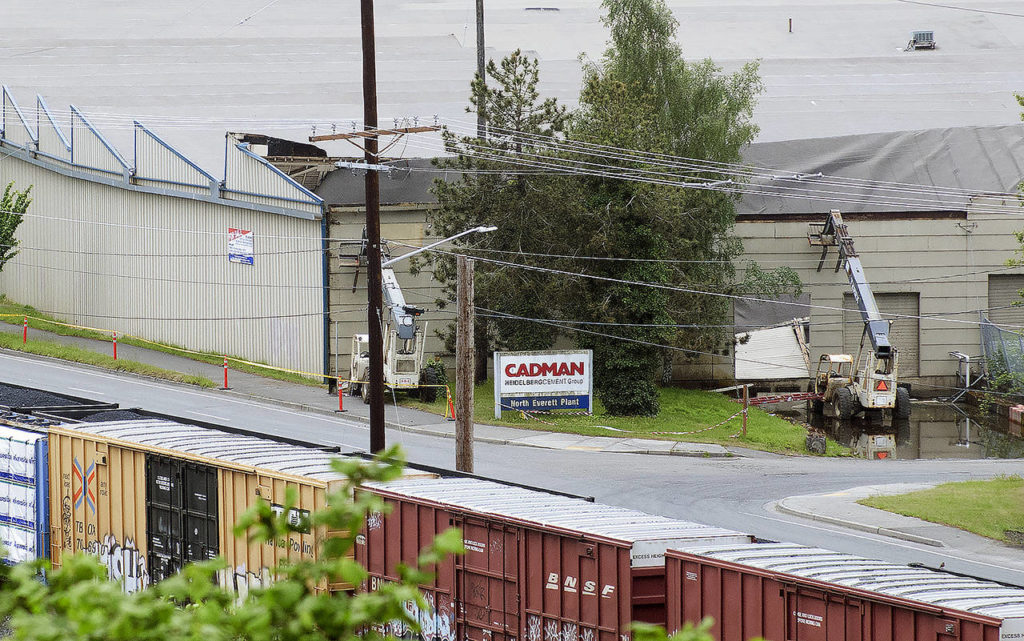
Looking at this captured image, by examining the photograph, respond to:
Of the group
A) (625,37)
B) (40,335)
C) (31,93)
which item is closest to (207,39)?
(31,93)

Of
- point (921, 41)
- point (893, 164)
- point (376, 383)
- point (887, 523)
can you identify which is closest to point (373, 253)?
point (376, 383)

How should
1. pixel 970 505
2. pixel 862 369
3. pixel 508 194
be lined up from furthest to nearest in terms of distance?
pixel 862 369, pixel 508 194, pixel 970 505

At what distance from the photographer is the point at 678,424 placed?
40.5 metres

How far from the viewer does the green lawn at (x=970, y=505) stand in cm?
2705

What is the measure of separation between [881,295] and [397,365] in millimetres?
21110

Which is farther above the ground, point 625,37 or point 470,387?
point 625,37

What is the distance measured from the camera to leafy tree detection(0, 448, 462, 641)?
4.63 metres

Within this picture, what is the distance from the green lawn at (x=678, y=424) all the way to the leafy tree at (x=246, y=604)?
110ft

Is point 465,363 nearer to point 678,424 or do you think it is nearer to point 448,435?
point 448,435

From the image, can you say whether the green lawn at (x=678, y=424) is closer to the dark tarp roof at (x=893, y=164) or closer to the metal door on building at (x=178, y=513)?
the dark tarp roof at (x=893, y=164)

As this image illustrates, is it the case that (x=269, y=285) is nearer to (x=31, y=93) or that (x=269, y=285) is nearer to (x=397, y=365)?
(x=397, y=365)

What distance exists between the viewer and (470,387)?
2675cm

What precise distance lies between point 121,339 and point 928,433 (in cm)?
A: 3144

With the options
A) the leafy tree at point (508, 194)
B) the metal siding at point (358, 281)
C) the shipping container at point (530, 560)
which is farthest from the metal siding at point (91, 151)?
the shipping container at point (530, 560)
